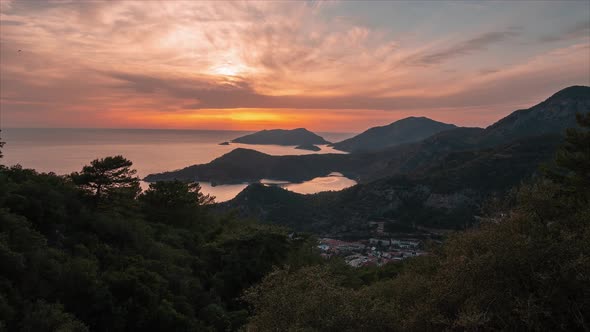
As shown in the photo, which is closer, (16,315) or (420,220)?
(16,315)

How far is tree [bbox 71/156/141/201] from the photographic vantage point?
856 inches

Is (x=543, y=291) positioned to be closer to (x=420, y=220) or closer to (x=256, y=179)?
(x=420, y=220)

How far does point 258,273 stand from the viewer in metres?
23.7

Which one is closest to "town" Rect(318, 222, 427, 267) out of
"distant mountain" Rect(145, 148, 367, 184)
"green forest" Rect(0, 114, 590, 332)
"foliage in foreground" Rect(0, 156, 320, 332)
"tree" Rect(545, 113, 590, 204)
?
"foliage in foreground" Rect(0, 156, 320, 332)

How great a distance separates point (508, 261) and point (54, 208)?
19510mm

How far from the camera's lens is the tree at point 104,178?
21.8m

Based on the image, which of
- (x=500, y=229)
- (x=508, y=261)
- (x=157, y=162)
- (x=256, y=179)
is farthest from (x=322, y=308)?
(x=157, y=162)

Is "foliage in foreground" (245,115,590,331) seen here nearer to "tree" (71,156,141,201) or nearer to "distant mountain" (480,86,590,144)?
"tree" (71,156,141,201)

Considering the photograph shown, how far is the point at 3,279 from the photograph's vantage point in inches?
465

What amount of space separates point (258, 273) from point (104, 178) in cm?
1128

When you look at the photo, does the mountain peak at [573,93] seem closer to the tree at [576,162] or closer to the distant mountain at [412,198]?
the distant mountain at [412,198]

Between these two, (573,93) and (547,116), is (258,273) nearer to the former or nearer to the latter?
(547,116)

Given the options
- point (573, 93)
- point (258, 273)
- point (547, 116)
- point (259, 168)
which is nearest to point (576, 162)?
point (258, 273)

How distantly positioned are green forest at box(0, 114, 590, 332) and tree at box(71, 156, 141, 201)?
7 cm
